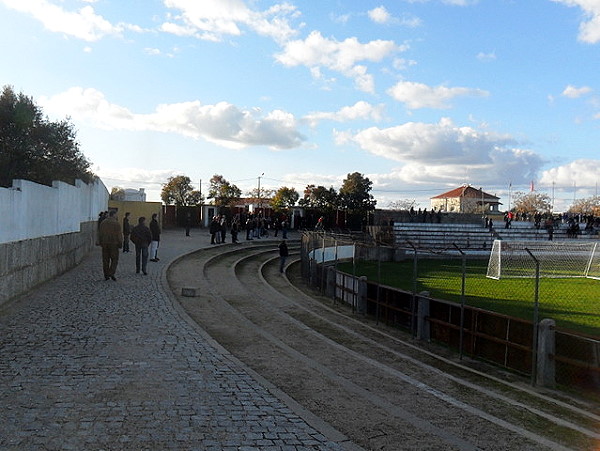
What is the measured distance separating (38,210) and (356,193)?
Answer: 61723 millimetres

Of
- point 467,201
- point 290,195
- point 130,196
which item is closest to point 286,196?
point 290,195

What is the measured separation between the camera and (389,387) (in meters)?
7.91

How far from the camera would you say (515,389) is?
8711 millimetres

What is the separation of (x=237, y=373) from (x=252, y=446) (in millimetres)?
2435

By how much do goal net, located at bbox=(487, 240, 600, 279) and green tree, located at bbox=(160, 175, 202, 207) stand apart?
61868mm

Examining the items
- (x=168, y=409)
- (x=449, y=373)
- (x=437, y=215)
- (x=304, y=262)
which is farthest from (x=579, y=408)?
(x=437, y=215)

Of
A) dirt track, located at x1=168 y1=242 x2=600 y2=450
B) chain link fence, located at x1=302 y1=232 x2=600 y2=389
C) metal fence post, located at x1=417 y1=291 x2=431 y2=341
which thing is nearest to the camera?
dirt track, located at x1=168 y1=242 x2=600 y2=450

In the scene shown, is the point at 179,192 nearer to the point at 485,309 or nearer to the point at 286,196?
the point at 286,196

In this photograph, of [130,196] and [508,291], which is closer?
[508,291]

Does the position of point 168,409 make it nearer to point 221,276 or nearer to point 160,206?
point 221,276

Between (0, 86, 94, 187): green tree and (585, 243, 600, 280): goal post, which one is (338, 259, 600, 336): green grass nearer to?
(585, 243, 600, 280): goal post

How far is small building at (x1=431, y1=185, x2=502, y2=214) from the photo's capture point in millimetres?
106438

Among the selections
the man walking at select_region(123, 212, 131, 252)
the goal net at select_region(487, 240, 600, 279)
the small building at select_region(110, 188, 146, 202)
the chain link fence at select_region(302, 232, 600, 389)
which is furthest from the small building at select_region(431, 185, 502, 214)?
the man walking at select_region(123, 212, 131, 252)

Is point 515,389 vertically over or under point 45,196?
under
